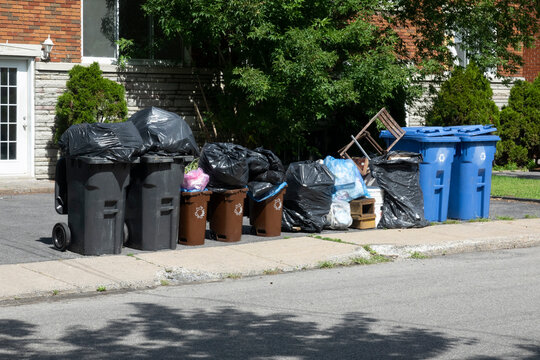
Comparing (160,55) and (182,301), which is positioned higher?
(160,55)

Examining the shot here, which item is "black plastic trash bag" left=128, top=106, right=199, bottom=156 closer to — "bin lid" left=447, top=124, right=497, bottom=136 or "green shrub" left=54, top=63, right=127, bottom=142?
"bin lid" left=447, top=124, right=497, bottom=136

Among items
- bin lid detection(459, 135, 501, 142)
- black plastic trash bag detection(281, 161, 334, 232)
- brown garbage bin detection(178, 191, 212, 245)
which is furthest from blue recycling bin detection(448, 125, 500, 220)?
brown garbage bin detection(178, 191, 212, 245)

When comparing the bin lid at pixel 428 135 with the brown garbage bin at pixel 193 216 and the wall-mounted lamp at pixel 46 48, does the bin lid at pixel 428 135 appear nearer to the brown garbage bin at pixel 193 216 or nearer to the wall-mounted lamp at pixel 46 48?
the brown garbage bin at pixel 193 216

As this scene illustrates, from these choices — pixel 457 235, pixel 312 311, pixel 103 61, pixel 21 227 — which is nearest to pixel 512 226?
pixel 457 235

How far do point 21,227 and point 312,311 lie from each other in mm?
5885

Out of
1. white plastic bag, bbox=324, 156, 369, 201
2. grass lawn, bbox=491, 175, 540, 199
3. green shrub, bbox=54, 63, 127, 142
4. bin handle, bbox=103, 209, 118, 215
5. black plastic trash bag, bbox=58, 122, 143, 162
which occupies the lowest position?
grass lawn, bbox=491, 175, 540, 199

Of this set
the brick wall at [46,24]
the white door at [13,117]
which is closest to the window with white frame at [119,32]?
the brick wall at [46,24]

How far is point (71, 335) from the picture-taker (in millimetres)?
6316

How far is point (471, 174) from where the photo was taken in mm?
13039

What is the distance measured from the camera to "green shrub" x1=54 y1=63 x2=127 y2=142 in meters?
16.3

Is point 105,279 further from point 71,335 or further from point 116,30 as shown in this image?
point 116,30

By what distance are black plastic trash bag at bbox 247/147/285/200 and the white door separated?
280 inches

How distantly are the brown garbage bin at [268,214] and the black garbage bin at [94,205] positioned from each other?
2100 mm

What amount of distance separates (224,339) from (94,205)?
3712 millimetres
